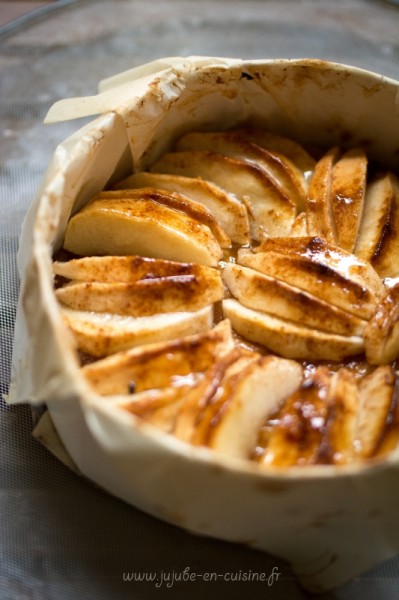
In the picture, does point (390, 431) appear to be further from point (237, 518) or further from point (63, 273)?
point (63, 273)

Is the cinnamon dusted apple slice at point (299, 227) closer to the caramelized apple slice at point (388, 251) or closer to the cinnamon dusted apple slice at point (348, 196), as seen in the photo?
the cinnamon dusted apple slice at point (348, 196)

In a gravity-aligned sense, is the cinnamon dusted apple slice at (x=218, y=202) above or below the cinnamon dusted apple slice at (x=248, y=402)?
above

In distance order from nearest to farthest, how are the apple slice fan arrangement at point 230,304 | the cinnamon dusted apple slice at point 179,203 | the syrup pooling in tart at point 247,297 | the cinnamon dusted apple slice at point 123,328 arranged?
the apple slice fan arrangement at point 230,304
the syrup pooling in tart at point 247,297
the cinnamon dusted apple slice at point 123,328
the cinnamon dusted apple slice at point 179,203

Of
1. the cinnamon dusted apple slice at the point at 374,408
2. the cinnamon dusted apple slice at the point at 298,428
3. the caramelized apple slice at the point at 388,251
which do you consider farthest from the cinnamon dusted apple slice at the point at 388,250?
the cinnamon dusted apple slice at the point at 298,428

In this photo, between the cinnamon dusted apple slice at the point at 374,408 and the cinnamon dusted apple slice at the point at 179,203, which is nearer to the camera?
the cinnamon dusted apple slice at the point at 374,408

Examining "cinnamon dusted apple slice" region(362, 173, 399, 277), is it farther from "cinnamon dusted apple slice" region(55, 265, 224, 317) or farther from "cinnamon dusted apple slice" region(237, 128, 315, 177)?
"cinnamon dusted apple slice" region(55, 265, 224, 317)

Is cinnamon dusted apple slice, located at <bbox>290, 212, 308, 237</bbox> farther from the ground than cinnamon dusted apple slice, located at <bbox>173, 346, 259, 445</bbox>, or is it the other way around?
cinnamon dusted apple slice, located at <bbox>290, 212, 308, 237</bbox>

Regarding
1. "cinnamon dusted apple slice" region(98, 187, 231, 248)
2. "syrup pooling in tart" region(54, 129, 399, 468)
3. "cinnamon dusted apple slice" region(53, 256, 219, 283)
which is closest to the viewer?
"syrup pooling in tart" region(54, 129, 399, 468)

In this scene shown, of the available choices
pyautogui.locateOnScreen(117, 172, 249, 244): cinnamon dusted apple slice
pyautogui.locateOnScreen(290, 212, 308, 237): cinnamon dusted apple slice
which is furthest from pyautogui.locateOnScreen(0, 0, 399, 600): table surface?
pyautogui.locateOnScreen(290, 212, 308, 237): cinnamon dusted apple slice
